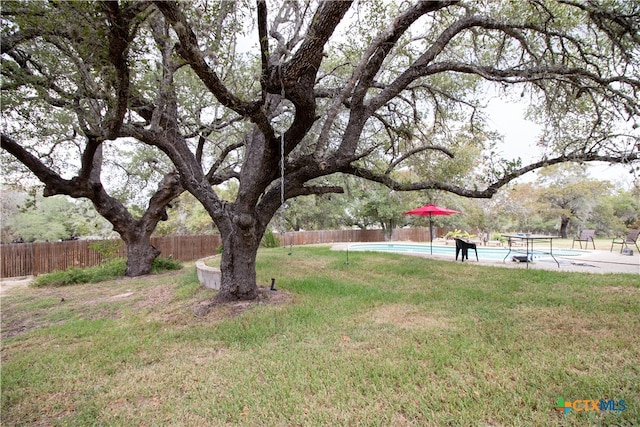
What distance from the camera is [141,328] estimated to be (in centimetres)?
429

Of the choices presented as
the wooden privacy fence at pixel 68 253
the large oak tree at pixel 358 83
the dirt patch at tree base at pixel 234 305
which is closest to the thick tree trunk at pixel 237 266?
the large oak tree at pixel 358 83

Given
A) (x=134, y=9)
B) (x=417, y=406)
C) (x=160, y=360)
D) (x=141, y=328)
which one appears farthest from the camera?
(x=141, y=328)

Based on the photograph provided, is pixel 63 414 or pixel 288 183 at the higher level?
pixel 288 183

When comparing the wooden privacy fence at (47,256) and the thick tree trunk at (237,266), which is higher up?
the thick tree trunk at (237,266)

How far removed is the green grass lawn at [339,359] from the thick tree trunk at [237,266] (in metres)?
0.30

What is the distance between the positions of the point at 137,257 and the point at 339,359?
9.17 meters

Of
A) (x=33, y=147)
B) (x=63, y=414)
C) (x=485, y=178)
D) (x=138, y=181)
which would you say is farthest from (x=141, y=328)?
(x=138, y=181)

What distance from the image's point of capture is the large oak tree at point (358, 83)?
3.28 metres

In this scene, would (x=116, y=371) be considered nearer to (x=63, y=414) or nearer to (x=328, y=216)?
(x=63, y=414)

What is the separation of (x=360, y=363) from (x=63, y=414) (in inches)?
96.8

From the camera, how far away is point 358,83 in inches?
170

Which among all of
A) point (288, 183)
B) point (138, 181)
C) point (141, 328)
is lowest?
point (141, 328)

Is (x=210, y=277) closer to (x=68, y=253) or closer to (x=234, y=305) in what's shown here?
(x=234, y=305)

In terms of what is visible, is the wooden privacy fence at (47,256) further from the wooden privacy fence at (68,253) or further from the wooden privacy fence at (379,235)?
the wooden privacy fence at (379,235)
